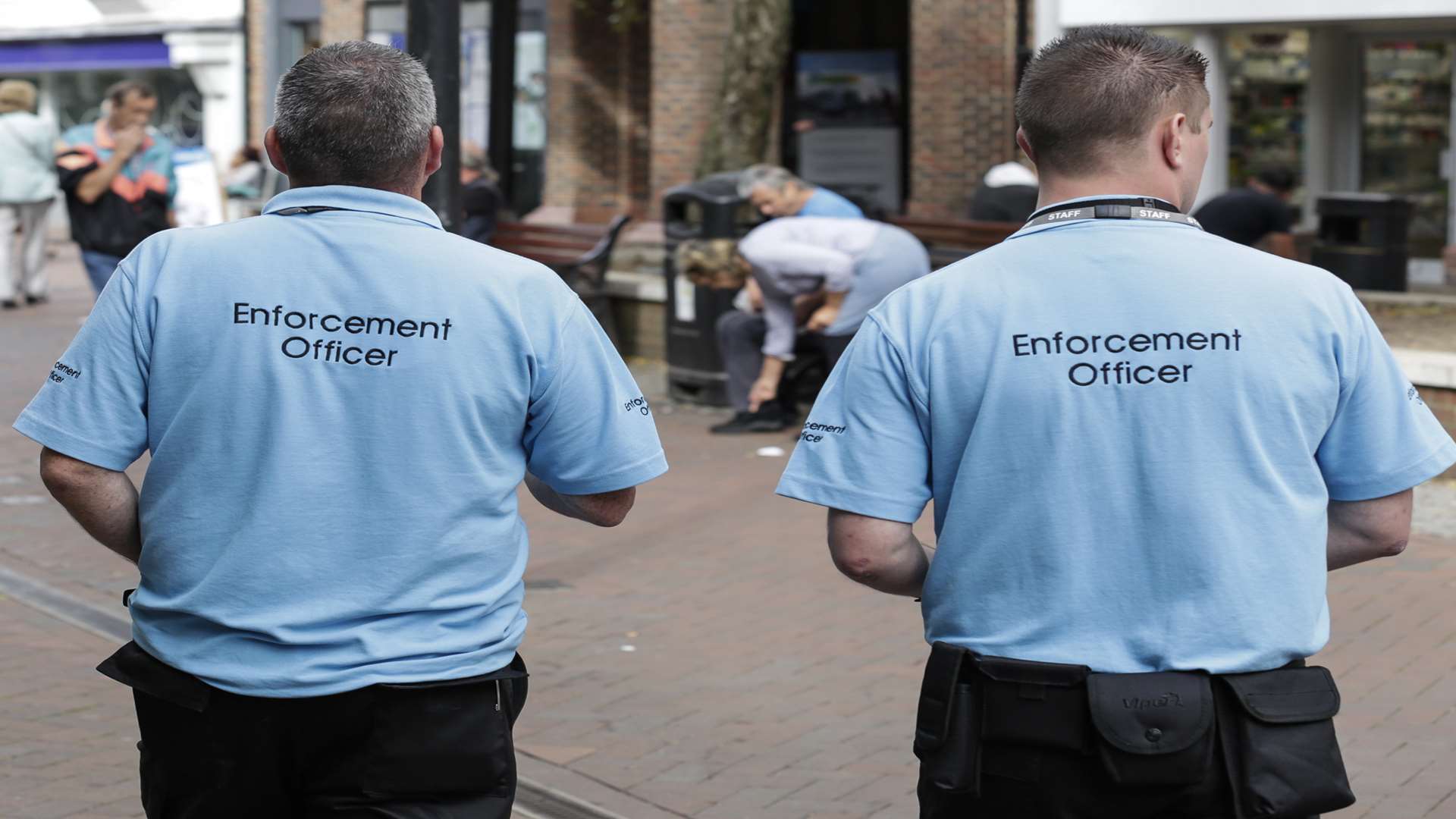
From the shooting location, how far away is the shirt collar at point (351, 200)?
2.49 metres

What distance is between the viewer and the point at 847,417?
2363 millimetres

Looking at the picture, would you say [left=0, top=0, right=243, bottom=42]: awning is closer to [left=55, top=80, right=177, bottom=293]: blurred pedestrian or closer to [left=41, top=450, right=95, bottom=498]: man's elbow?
[left=55, top=80, right=177, bottom=293]: blurred pedestrian

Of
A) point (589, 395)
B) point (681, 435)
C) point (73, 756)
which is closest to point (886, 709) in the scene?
point (73, 756)

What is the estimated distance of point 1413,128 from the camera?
55.0ft

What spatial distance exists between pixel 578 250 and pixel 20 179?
5033 mm

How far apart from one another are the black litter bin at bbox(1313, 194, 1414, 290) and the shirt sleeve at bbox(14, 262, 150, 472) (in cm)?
1298

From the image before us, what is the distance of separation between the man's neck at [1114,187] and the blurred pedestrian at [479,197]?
11.0m

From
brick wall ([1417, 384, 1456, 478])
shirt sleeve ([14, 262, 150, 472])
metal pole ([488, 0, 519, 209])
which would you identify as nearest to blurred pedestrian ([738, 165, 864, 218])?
brick wall ([1417, 384, 1456, 478])

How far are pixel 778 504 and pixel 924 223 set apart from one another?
14.2 feet

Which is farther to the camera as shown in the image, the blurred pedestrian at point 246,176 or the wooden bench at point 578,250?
the blurred pedestrian at point 246,176

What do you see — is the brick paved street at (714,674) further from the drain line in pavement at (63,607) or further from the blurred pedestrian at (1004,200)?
the blurred pedestrian at (1004,200)

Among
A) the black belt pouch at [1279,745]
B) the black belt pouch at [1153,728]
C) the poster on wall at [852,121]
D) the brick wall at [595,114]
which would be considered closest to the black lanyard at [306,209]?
the black belt pouch at [1153,728]

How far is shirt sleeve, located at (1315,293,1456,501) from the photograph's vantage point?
7.55ft

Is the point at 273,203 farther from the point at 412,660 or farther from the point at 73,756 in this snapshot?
the point at 73,756
